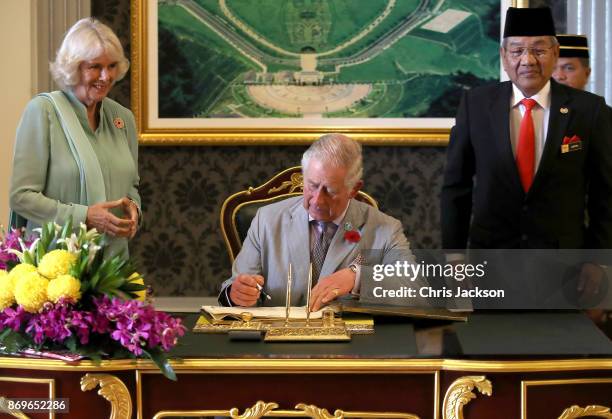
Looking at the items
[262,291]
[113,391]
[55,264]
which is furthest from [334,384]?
[262,291]

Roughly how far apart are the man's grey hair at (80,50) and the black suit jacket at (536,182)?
4.68 feet

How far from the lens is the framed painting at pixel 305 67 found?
20.6 feet

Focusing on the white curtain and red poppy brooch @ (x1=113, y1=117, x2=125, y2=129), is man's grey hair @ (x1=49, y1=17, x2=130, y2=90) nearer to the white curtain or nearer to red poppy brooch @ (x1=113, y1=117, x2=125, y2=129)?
red poppy brooch @ (x1=113, y1=117, x2=125, y2=129)

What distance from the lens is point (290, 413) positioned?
116 inches

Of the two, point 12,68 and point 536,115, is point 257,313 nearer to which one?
point 536,115

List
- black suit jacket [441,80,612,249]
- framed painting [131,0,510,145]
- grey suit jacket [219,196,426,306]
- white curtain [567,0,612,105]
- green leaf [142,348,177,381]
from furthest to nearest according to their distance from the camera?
framed painting [131,0,510,145]
white curtain [567,0,612,105]
black suit jacket [441,80,612,249]
grey suit jacket [219,196,426,306]
green leaf [142,348,177,381]

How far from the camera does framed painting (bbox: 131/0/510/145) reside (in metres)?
6.29

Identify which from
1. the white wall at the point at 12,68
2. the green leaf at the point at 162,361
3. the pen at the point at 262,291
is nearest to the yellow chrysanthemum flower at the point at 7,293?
the green leaf at the point at 162,361

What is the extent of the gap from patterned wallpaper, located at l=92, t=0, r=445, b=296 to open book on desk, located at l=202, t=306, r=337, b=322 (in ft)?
9.20

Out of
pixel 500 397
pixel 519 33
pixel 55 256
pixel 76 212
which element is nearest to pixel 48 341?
pixel 55 256

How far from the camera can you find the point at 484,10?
6266 millimetres

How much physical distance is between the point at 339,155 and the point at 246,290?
57 cm

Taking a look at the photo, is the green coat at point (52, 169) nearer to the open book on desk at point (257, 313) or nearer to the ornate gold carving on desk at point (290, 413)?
the open book on desk at point (257, 313)

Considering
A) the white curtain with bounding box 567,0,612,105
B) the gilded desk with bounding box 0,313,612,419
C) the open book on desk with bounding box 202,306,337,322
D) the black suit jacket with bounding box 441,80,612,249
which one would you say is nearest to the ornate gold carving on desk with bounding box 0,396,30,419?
the gilded desk with bounding box 0,313,612,419
